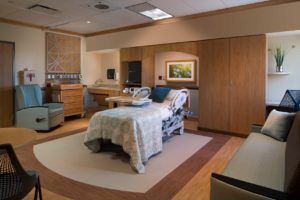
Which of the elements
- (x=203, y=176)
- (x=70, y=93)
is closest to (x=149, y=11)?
(x=70, y=93)

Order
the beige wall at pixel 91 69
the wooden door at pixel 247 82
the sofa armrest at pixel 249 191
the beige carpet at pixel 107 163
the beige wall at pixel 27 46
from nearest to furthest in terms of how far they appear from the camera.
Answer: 1. the sofa armrest at pixel 249 191
2. the beige carpet at pixel 107 163
3. the wooden door at pixel 247 82
4. the beige wall at pixel 27 46
5. the beige wall at pixel 91 69

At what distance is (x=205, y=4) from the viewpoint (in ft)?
14.1

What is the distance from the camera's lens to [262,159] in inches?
→ 86.3

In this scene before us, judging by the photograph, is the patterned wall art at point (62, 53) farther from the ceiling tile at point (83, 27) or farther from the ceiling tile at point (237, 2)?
the ceiling tile at point (237, 2)

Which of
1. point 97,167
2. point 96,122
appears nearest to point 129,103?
point 96,122

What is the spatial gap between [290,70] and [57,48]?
6.20 meters

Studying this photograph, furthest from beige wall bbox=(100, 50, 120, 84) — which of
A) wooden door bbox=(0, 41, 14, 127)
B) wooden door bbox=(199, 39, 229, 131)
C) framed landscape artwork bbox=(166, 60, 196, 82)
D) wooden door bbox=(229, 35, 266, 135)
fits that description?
wooden door bbox=(229, 35, 266, 135)

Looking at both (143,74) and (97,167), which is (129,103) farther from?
(143,74)

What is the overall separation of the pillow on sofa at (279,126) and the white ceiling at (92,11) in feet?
8.08

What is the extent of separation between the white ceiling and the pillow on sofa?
246 centimetres

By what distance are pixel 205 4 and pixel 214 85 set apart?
1.73m

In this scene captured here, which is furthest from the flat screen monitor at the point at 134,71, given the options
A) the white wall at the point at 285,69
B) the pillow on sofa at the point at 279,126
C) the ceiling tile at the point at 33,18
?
the pillow on sofa at the point at 279,126

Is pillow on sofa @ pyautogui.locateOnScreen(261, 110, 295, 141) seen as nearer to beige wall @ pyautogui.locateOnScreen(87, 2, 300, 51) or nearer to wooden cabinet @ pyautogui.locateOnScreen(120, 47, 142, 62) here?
beige wall @ pyautogui.locateOnScreen(87, 2, 300, 51)

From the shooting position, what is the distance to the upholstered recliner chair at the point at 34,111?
191 inches
